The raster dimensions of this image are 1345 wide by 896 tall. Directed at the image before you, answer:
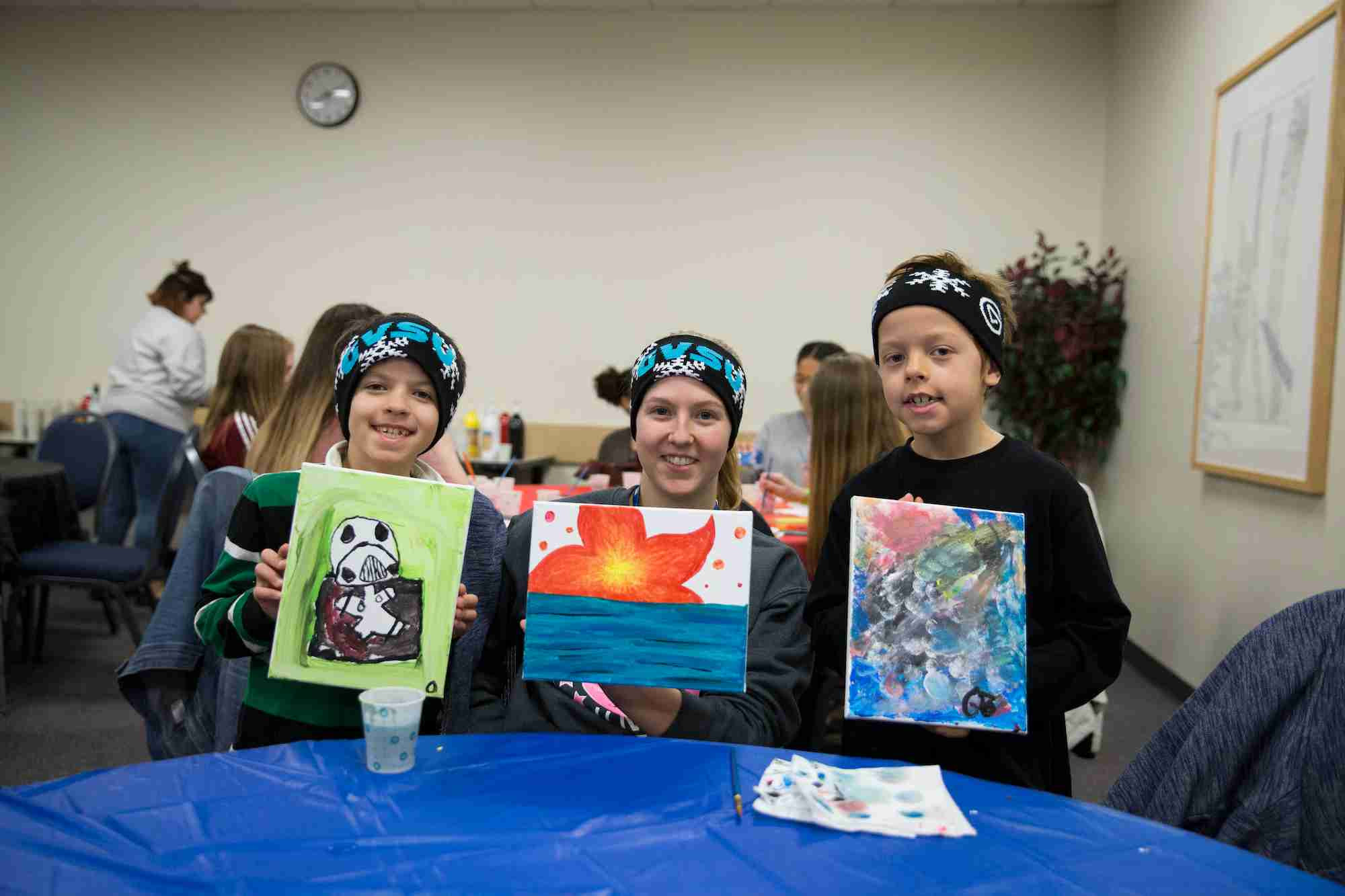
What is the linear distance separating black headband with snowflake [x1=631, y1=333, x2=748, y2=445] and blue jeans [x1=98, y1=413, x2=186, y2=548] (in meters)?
4.09

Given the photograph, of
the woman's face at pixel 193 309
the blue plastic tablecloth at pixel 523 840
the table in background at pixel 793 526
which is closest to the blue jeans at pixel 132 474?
the woman's face at pixel 193 309

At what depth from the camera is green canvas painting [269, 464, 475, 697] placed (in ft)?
3.94

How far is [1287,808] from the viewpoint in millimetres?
1207

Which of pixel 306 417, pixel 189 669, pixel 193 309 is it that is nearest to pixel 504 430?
pixel 193 309

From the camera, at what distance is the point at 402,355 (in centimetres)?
150

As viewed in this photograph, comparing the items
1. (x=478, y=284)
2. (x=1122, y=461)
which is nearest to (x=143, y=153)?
(x=478, y=284)

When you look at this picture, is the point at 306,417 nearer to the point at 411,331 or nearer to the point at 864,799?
the point at 411,331

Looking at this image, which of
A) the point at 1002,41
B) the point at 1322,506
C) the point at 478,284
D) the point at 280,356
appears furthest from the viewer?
the point at 478,284

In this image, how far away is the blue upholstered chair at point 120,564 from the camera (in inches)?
149

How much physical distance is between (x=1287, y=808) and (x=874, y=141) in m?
5.22

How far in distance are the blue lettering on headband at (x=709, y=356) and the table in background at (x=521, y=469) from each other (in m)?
3.64

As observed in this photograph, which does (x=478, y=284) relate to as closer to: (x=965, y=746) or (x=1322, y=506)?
(x=1322, y=506)

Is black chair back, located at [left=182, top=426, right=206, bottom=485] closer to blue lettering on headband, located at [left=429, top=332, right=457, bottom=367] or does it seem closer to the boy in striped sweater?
the boy in striped sweater

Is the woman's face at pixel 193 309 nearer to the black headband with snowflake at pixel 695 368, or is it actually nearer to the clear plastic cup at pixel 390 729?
the black headband with snowflake at pixel 695 368
